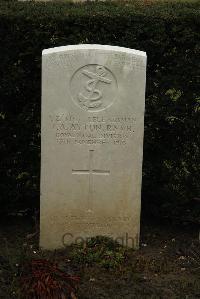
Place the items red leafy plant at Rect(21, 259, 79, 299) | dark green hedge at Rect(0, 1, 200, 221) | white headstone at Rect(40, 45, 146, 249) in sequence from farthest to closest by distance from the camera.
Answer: dark green hedge at Rect(0, 1, 200, 221) < white headstone at Rect(40, 45, 146, 249) < red leafy plant at Rect(21, 259, 79, 299)

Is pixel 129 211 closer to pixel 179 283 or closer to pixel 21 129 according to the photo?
pixel 179 283

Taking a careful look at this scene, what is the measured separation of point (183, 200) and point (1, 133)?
191 centimetres

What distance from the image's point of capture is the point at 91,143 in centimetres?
532

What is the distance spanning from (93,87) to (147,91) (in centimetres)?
80

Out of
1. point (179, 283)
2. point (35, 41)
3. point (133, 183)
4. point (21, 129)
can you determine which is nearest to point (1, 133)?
point (21, 129)

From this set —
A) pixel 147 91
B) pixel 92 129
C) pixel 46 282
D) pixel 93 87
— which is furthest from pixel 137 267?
pixel 147 91

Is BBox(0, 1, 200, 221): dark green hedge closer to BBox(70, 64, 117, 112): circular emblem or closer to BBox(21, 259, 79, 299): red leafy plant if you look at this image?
BBox(70, 64, 117, 112): circular emblem

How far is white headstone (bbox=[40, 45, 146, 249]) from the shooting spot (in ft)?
17.0

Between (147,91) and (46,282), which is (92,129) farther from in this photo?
(46,282)

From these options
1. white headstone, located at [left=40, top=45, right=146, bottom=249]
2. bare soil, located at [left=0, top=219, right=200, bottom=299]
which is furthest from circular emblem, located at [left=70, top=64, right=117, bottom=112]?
bare soil, located at [left=0, top=219, right=200, bottom=299]

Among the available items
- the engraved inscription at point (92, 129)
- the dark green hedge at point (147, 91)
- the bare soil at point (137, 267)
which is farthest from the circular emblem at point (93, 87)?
the bare soil at point (137, 267)

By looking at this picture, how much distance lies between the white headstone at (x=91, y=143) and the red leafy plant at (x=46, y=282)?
853 millimetres

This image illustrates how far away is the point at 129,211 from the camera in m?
5.49

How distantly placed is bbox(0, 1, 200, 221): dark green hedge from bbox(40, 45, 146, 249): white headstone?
1.86 ft
